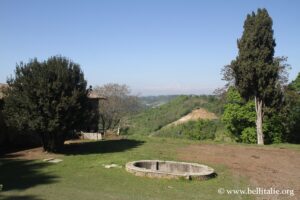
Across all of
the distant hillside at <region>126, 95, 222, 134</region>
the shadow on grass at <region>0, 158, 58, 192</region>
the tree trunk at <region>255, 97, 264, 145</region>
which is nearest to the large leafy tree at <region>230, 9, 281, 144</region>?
the tree trunk at <region>255, 97, 264, 145</region>

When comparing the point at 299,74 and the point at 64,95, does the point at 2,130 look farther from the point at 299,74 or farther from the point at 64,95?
the point at 299,74

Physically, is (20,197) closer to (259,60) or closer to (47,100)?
(47,100)

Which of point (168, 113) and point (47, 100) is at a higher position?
point (168, 113)

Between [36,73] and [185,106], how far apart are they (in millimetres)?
57607

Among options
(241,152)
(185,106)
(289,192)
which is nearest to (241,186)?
(289,192)

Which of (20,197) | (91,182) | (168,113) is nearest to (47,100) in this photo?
(91,182)

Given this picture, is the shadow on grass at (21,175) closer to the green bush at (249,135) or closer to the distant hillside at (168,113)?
the green bush at (249,135)

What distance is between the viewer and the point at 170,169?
14344mm

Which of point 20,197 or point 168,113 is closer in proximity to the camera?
point 20,197

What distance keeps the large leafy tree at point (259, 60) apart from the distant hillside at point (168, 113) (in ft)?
116

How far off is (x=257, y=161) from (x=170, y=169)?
4.61 meters

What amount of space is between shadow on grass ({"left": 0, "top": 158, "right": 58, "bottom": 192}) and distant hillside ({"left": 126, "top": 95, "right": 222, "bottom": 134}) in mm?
45938

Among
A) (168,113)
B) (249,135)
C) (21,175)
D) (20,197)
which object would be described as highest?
(168,113)

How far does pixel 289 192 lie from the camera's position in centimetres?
1049
